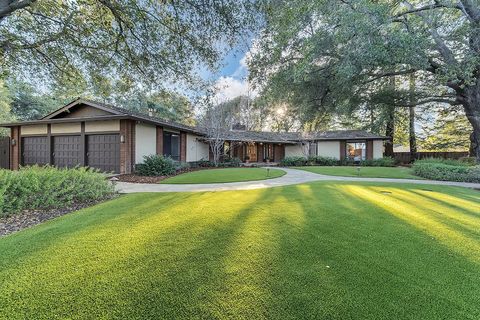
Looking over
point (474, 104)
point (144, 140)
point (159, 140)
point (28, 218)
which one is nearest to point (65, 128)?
point (144, 140)

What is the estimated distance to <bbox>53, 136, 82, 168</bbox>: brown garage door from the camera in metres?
13.3

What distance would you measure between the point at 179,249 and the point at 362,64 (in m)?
10.9

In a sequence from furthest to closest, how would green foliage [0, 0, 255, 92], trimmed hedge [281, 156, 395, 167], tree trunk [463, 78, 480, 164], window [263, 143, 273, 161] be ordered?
window [263, 143, 273, 161] < trimmed hedge [281, 156, 395, 167] < tree trunk [463, 78, 480, 164] < green foliage [0, 0, 255, 92]

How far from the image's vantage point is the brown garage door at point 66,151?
→ 13312mm

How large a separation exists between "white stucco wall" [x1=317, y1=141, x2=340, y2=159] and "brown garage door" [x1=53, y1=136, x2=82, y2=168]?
20984mm

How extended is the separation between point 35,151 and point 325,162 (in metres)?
Result: 22.5

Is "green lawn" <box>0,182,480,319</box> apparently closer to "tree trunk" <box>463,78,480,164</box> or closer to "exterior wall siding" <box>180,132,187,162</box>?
"exterior wall siding" <box>180,132,187,162</box>

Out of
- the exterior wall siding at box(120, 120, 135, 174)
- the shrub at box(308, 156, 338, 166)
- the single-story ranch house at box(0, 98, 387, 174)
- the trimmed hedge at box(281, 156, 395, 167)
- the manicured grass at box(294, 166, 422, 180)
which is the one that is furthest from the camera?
the shrub at box(308, 156, 338, 166)

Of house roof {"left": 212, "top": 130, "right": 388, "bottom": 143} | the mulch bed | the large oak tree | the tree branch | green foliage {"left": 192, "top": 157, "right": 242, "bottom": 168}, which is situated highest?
the large oak tree

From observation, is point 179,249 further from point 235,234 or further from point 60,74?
point 60,74

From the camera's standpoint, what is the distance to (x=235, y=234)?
362cm

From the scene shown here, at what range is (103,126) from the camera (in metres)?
12.6

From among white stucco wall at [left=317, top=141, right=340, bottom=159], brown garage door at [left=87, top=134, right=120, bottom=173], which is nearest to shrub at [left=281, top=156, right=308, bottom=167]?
white stucco wall at [left=317, top=141, right=340, bottom=159]

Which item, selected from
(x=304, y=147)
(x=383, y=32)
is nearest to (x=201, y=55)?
(x=383, y=32)
